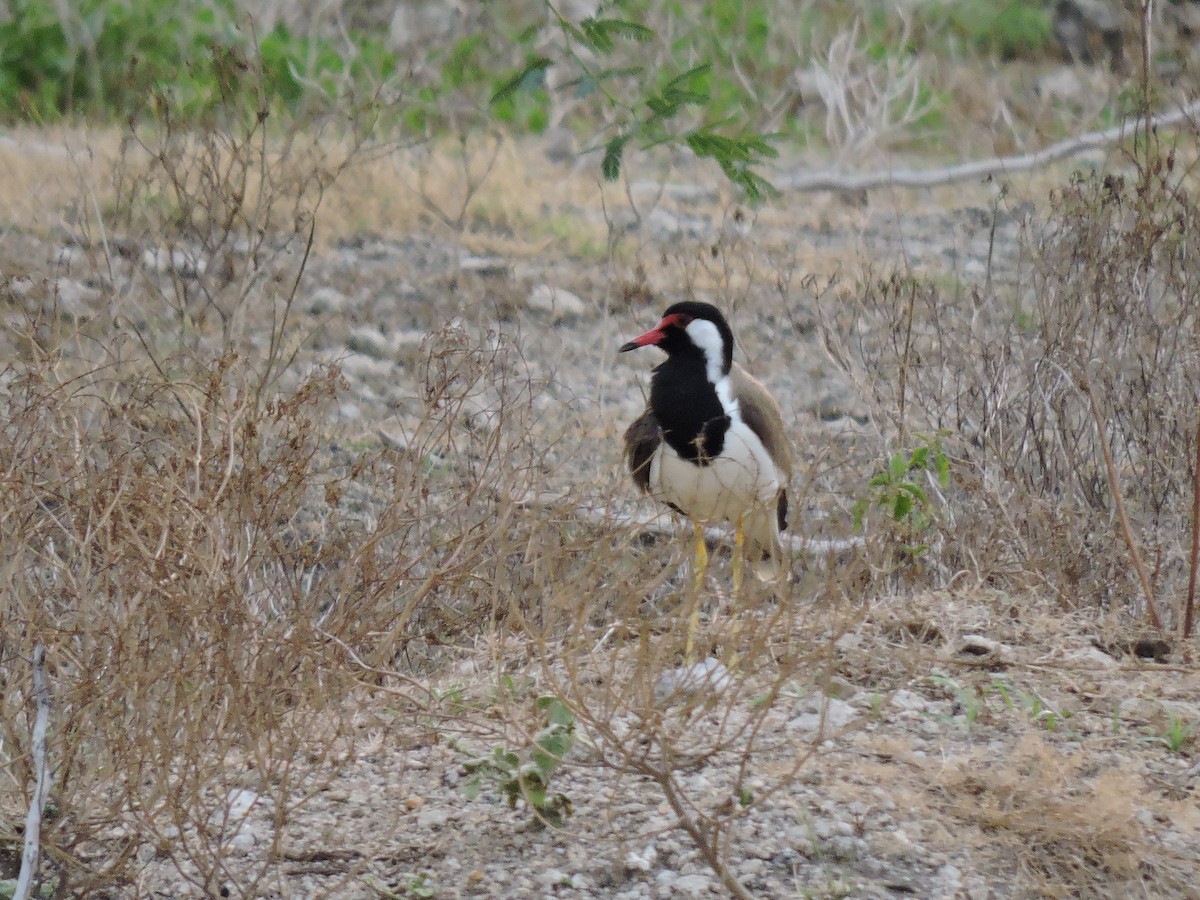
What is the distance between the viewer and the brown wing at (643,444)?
497 centimetres

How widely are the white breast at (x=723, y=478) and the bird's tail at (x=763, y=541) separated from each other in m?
0.08

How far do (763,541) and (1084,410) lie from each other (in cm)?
121

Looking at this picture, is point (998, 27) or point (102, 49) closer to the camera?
point (102, 49)

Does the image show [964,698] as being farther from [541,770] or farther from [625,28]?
[625,28]

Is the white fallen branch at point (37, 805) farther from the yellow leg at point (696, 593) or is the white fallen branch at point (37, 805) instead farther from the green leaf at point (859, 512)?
the green leaf at point (859, 512)

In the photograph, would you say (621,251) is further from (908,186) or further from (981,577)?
(981,577)

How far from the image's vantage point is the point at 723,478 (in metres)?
4.84

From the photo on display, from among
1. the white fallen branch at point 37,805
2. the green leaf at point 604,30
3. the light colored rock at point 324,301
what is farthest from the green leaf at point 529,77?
the light colored rock at point 324,301

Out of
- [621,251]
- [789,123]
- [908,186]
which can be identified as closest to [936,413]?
[621,251]

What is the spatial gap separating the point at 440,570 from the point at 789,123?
10.6 metres

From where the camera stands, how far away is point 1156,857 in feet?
10.7

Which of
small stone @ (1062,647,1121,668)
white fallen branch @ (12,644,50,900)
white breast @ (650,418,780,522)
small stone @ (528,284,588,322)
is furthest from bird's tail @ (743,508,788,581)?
small stone @ (528,284,588,322)

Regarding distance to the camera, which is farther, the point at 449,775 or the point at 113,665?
the point at 449,775

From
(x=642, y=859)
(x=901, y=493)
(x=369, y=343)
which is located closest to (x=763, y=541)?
A: (x=901, y=493)
